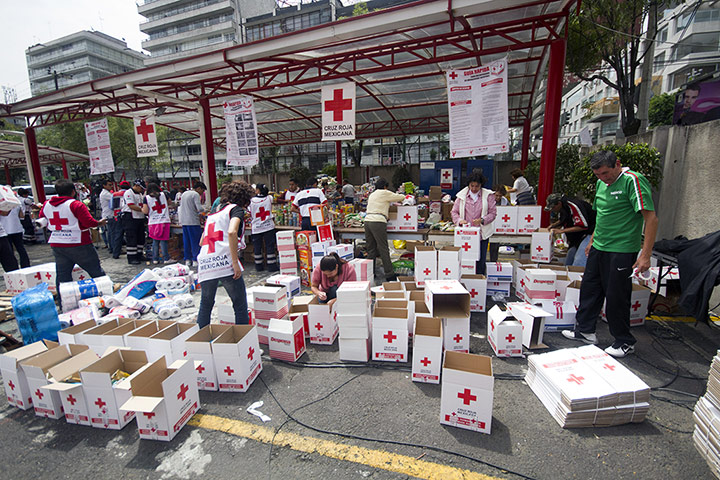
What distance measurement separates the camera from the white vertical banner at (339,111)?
6.34 m

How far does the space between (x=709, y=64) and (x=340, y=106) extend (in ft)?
110

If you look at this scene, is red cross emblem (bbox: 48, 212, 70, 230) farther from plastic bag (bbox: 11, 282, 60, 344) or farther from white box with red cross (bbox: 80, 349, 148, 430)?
white box with red cross (bbox: 80, 349, 148, 430)

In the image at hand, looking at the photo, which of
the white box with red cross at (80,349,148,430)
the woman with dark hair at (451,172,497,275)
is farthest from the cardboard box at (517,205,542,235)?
the white box with red cross at (80,349,148,430)

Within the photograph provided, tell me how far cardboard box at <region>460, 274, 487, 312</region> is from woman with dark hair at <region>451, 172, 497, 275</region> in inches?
27.2

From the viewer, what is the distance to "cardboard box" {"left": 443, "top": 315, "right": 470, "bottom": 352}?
325 cm

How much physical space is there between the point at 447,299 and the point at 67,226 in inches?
203

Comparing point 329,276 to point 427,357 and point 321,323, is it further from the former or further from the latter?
point 427,357

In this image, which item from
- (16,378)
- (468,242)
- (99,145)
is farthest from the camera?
(99,145)

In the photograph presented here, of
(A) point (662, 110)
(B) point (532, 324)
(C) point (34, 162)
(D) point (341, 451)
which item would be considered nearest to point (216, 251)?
(D) point (341, 451)

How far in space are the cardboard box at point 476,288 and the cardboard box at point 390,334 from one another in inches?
59.6

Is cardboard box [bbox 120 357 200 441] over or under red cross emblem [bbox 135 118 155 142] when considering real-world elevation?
under

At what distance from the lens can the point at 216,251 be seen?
3.33 metres

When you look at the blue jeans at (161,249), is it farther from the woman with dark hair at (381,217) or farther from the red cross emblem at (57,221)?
the woman with dark hair at (381,217)

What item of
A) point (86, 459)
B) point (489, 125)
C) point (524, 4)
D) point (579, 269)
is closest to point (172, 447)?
point (86, 459)
